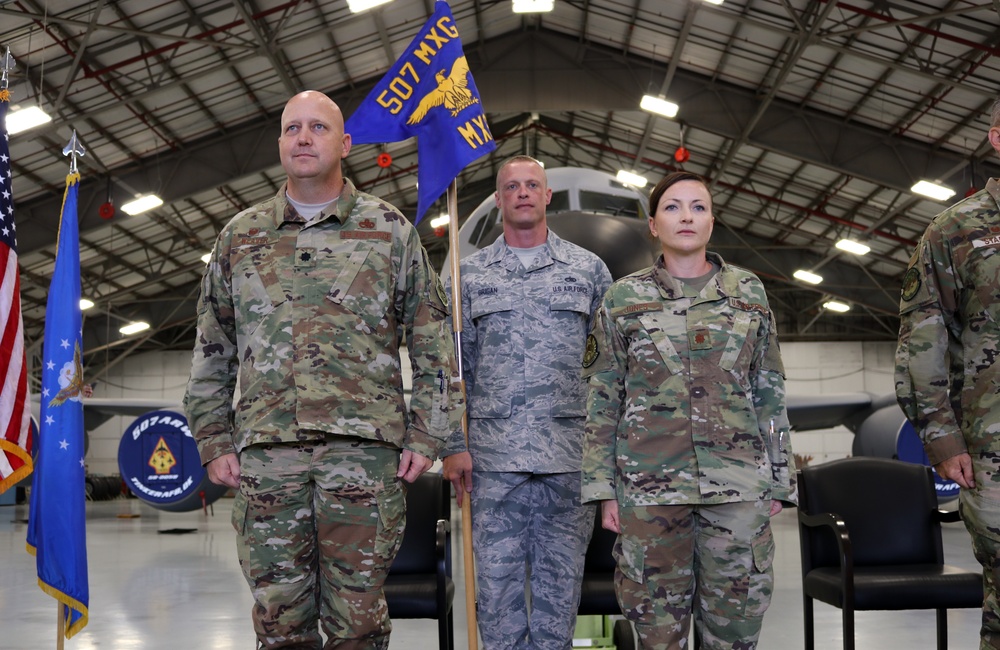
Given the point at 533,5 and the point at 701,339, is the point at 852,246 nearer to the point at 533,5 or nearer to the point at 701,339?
the point at 533,5

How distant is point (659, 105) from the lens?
15891 mm

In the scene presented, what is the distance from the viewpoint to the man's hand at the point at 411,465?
104 inches

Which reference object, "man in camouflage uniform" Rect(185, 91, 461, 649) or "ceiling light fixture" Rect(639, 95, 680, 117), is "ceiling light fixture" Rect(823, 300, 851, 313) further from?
"man in camouflage uniform" Rect(185, 91, 461, 649)

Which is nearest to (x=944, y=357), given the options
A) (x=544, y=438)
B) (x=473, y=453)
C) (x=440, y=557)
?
(x=544, y=438)

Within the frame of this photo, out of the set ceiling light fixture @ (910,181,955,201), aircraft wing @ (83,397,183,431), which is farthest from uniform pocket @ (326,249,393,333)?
ceiling light fixture @ (910,181,955,201)

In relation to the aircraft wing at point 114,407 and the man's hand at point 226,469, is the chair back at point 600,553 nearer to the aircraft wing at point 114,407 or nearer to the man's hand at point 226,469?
the man's hand at point 226,469

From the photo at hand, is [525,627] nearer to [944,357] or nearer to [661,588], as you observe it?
[661,588]

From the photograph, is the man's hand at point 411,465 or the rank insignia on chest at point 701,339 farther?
the rank insignia on chest at point 701,339

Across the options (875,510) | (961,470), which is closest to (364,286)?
(961,470)

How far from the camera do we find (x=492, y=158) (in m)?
25.1

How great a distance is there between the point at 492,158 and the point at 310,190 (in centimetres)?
2268

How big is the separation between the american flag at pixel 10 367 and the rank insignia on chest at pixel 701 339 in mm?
3003

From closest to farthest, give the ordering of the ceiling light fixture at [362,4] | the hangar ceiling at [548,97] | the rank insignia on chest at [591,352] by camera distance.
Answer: the rank insignia on chest at [591,352]
the ceiling light fixture at [362,4]
the hangar ceiling at [548,97]

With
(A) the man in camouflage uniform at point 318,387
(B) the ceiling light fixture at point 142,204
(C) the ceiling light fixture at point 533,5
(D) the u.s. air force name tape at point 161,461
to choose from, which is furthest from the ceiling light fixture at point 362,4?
(A) the man in camouflage uniform at point 318,387
